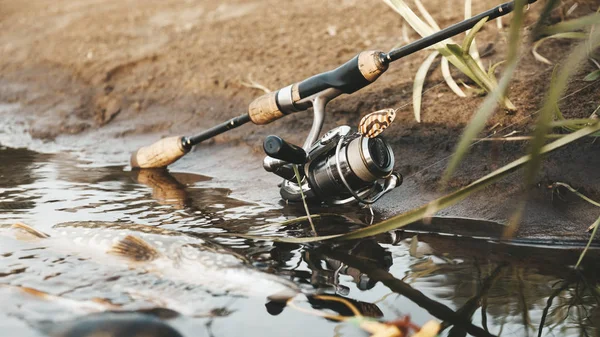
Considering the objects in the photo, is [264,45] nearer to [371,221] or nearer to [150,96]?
[150,96]

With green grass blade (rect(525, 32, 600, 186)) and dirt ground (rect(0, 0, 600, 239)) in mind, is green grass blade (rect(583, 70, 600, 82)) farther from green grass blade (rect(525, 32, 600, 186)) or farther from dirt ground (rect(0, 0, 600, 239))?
green grass blade (rect(525, 32, 600, 186))

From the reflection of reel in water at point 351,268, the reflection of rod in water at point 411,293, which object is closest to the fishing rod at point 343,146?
the reflection of reel in water at point 351,268

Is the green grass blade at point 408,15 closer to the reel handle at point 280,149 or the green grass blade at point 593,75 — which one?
the green grass blade at point 593,75

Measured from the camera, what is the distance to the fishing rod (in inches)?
123

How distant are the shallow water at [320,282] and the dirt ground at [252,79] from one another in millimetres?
403

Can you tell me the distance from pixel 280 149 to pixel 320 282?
62 centimetres

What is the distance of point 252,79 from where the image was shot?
209 inches

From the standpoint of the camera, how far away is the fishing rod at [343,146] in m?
3.12

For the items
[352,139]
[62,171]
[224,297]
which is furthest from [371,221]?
[62,171]

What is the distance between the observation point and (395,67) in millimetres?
4832

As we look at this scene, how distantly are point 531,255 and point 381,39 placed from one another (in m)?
2.67

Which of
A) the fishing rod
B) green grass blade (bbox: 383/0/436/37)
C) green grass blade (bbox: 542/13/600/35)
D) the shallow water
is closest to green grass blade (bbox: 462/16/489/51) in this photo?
the fishing rod

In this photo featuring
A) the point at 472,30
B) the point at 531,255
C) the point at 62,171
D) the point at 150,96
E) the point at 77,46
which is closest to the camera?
the point at 531,255

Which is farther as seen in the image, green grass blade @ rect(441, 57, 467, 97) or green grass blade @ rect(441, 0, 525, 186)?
green grass blade @ rect(441, 57, 467, 97)
